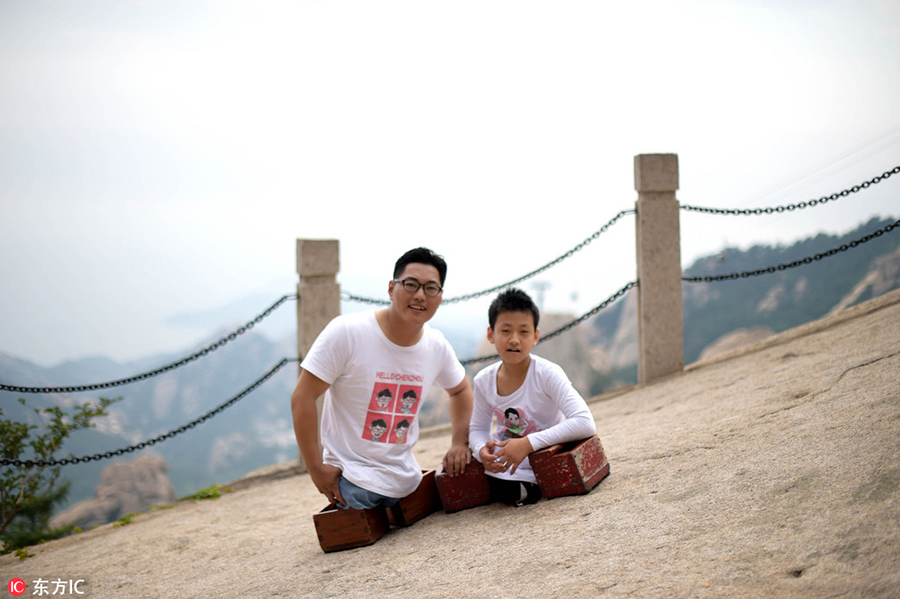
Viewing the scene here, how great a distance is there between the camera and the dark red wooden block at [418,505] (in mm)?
3498

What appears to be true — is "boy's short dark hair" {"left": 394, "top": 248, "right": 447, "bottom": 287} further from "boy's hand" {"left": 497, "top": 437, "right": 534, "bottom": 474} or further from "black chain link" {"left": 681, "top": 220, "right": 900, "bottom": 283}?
"black chain link" {"left": 681, "top": 220, "right": 900, "bottom": 283}

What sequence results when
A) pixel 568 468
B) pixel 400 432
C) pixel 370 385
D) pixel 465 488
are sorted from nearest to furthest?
pixel 568 468, pixel 370 385, pixel 400 432, pixel 465 488

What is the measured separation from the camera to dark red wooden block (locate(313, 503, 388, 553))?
331cm

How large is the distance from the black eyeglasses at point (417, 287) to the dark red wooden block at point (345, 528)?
1117mm

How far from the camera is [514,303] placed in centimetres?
340

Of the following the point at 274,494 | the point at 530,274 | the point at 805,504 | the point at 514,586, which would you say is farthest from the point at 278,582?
the point at 530,274

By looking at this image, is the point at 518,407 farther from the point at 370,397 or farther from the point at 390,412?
the point at 370,397

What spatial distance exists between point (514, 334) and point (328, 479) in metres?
1.16

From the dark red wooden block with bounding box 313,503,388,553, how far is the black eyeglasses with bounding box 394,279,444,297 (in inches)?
44.0

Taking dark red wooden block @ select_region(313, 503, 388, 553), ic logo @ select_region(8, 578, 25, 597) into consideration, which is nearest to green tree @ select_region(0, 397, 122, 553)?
ic logo @ select_region(8, 578, 25, 597)

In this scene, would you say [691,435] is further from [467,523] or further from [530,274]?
[530,274]

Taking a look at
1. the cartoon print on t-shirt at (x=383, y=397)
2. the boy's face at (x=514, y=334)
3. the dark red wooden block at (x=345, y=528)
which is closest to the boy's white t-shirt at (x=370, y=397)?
the cartoon print on t-shirt at (x=383, y=397)

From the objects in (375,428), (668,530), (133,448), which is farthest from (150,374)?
(668,530)

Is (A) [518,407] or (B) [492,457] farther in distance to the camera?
(A) [518,407]
